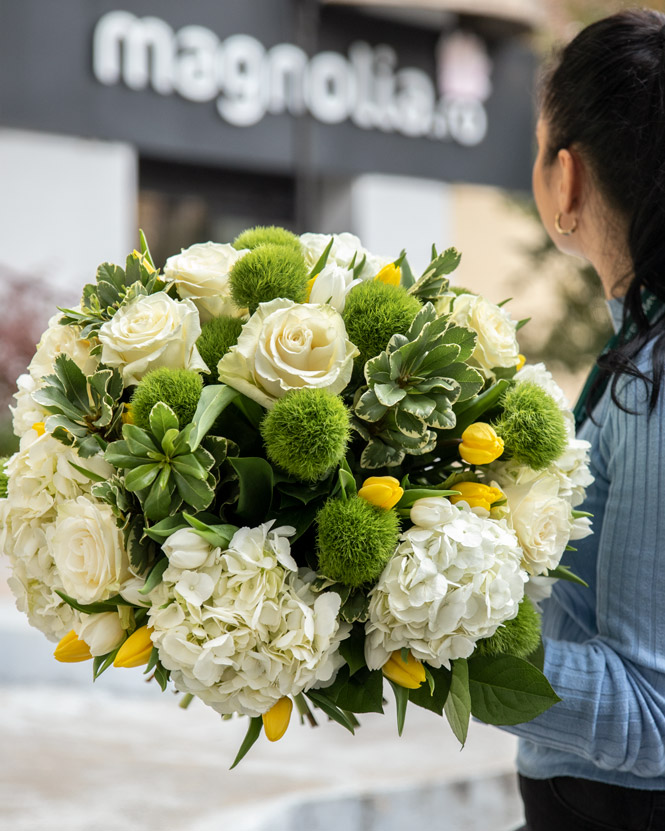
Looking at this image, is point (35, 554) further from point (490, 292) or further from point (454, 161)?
point (490, 292)

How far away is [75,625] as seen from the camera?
33.7 inches

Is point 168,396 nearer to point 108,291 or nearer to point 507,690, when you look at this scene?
point 108,291

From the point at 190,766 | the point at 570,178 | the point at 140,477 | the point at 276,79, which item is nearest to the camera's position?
the point at 140,477

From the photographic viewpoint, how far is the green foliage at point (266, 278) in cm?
86

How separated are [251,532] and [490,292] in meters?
7.30

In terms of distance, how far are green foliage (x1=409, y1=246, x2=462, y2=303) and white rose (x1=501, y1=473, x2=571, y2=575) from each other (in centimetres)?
19

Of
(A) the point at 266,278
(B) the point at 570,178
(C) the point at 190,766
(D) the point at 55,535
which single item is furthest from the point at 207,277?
(C) the point at 190,766

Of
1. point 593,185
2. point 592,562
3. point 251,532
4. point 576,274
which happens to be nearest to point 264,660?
point 251,532

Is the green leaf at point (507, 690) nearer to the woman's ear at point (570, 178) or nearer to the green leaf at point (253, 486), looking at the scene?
the green leaf at point (253, 486)

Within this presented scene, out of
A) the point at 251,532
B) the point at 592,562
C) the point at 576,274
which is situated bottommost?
the point at 576,274

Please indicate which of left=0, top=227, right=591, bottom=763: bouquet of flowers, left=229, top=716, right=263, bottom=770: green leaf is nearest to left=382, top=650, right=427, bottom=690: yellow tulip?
left=0, top=227, right=591, bottom=763: bouquet of flowers

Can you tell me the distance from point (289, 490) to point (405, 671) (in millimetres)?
184

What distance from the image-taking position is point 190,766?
3381 millimetres

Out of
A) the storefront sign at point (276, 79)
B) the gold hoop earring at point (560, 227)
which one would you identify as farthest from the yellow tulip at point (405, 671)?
the storefront sign at point (276, 79)
